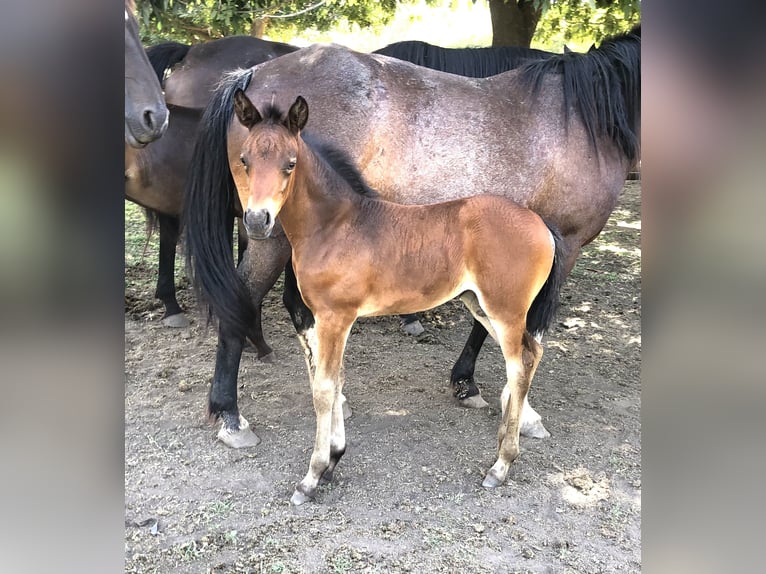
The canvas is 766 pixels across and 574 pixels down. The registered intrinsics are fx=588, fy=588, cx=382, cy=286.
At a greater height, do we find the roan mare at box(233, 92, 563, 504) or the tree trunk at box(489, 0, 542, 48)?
the tree trunk at box(489, 0, 542, 48)

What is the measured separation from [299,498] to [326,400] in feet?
1.61

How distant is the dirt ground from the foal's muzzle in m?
1.30

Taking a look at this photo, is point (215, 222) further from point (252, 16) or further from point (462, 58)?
point (252, 16)

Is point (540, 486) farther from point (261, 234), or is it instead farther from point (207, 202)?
point (207, 202)

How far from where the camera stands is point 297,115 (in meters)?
2.46

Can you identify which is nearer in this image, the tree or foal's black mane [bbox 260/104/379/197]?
foal's black mane [bbox 260/104/379/197]

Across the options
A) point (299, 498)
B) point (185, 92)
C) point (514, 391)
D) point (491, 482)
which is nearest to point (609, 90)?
point (514, 391)

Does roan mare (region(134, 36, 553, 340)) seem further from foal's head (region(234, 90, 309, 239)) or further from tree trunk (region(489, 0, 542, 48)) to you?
tree trunk (region(489, 0, 542, 48))

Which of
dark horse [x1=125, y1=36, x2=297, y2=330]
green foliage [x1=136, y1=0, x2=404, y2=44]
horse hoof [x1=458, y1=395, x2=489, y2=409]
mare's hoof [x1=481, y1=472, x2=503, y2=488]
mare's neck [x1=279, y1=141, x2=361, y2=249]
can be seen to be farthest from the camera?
green foliage [x1=136, y1=0, x2=404, y2=44]

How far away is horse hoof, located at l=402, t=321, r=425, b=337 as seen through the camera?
5.18 m

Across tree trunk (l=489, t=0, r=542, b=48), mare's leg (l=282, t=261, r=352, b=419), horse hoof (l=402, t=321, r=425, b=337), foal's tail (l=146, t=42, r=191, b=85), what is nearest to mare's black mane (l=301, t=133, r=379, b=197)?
mare's leg (l=282, t=261, r=352, b=419)

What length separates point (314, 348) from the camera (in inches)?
129
